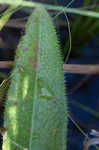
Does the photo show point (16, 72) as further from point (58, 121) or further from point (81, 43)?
point (81, 43)

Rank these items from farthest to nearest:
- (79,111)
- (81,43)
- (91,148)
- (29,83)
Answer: (81,43) → (79,111) → (91,148) → (29,83)

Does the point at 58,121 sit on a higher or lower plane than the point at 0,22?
Answer: lower

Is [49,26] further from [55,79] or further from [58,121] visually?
[58,121]

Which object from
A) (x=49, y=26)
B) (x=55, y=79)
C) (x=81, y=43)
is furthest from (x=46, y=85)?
(x=81, y=43)

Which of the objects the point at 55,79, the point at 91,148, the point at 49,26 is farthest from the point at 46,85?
the point at 91,148

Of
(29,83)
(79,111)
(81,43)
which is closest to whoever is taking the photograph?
(29,83)

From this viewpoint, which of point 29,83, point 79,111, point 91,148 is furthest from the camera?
point 79,111

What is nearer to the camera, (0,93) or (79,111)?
(0,93)

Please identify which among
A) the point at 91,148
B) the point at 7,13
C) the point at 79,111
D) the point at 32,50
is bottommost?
the point at 91,148

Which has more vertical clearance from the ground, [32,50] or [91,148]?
[32,50]
